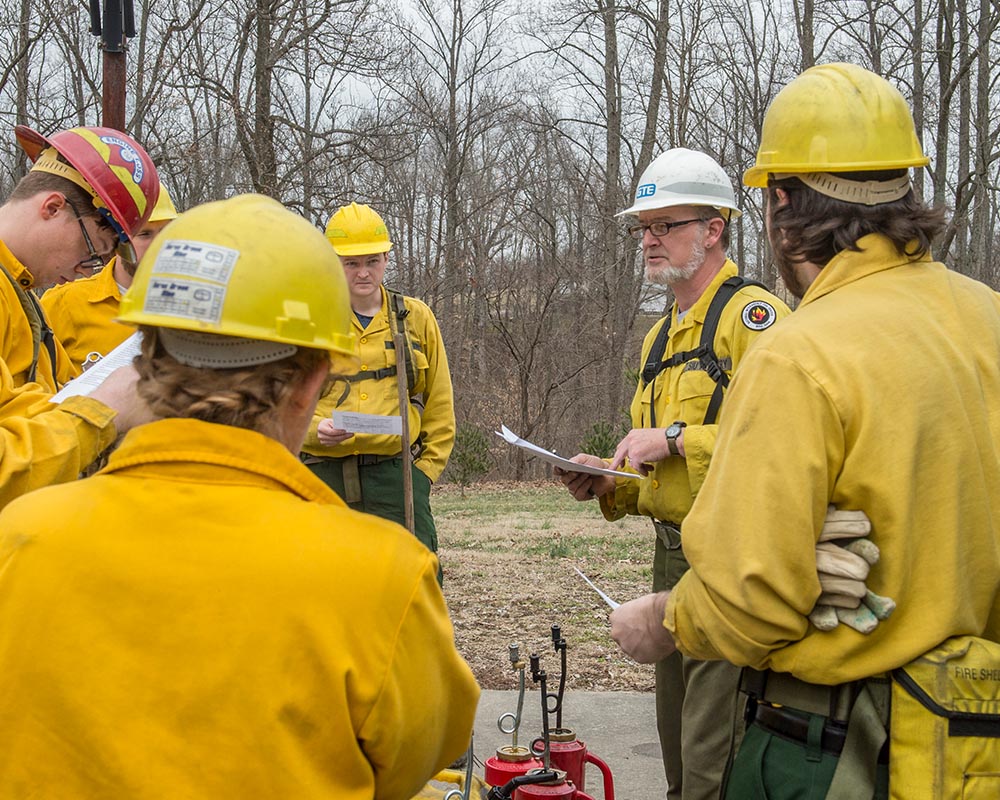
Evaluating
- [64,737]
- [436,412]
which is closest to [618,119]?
[436,412]

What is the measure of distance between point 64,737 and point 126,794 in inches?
4.8

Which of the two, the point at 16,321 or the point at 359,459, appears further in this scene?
the point at 359,459

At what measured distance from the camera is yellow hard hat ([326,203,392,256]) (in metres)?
5.62

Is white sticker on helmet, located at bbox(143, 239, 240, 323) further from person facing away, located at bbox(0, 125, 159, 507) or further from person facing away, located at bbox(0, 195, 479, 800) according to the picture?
person facing away, located at bbox(0, 125, 159, 507)

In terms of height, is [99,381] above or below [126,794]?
above

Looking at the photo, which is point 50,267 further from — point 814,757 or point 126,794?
point 814,757

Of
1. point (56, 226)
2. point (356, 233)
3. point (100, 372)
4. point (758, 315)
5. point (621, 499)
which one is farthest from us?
point (356, 233)

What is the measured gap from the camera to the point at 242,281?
1602 mm

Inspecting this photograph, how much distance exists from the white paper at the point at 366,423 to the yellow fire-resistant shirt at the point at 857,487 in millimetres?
2950

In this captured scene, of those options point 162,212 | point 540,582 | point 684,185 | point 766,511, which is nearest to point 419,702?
point 766,511

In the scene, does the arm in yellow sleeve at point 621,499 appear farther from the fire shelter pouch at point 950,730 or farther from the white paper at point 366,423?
the fire shelter pouch at point 950,730

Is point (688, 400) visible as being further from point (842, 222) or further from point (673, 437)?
point (842, 222)

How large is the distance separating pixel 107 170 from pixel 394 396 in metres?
2.42

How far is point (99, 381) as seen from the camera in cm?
286
